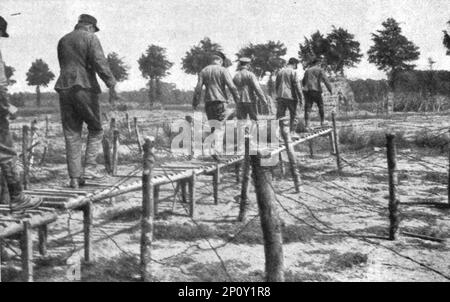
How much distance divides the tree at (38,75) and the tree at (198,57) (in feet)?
51.4

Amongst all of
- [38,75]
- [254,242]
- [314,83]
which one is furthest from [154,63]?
[254,242]

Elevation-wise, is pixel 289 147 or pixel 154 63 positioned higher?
pixel 154 63

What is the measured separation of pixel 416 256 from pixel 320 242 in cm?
123

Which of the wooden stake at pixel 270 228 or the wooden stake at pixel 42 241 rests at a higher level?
the wooden stake at pixel 270 228

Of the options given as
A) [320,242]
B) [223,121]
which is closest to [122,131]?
[223,121]

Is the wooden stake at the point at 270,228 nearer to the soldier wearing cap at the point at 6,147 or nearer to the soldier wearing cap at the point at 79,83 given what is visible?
the soldier wearing cap at the point at 6,147

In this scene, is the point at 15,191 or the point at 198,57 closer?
the point at 15,191

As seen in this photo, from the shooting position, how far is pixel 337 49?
4022 cm

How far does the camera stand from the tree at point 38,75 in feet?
168

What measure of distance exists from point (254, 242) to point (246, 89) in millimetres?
4546

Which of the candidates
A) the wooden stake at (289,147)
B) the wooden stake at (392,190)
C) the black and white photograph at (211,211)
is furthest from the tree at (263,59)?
the wooden stake at (392,190)

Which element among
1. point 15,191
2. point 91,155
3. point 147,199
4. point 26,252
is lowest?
point 26,252

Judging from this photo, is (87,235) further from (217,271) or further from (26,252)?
(217,271)

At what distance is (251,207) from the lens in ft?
28.1
